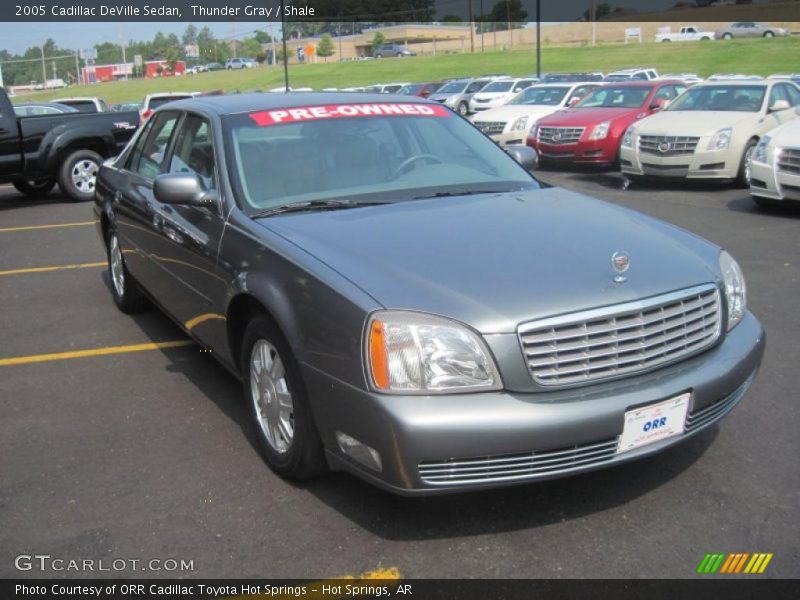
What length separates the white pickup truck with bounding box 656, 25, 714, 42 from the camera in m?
67.7

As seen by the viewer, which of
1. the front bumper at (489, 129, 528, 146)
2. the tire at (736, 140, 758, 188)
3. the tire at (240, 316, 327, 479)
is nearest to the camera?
the tire at (240, 316, 327, 479)

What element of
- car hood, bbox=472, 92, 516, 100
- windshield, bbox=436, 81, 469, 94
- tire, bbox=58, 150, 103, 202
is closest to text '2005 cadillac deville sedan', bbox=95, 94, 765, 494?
tire, bbox=58, 150, 103, 202

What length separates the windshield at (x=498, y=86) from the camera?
2994cm

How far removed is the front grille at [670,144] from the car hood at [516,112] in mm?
5388

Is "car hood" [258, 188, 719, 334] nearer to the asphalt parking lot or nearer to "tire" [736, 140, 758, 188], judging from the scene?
the asphalt parking lot

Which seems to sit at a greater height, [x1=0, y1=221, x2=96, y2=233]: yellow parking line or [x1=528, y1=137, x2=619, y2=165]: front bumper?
[x1=528, y1=137, x2=619, y2=165]: front bumper

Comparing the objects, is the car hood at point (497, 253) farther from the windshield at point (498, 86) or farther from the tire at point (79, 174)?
the windshield at point (498, 86)

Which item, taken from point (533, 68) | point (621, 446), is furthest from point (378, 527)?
point (533, 68)

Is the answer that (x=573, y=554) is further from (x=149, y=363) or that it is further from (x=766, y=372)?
(x=149, y=363)

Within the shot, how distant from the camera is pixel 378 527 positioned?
3.25 metres

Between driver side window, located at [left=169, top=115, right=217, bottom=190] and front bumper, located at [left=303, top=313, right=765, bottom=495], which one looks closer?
front bumper, located at [left=303, top=313, right=765, bottom=495]

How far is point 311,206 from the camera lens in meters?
4.02

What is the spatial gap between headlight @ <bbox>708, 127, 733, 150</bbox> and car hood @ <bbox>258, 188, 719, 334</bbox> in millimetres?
8491

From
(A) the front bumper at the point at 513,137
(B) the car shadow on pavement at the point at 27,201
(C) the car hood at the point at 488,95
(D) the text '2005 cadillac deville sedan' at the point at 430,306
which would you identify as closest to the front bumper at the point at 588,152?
(A) the front bumper at the point at 513,137
